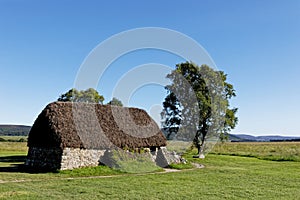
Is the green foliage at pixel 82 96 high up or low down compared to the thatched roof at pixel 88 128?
up

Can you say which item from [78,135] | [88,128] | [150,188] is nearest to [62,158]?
[78,135]

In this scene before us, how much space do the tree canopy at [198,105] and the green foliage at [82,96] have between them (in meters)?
10.3

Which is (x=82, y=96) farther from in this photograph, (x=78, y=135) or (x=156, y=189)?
(x=156, y=189)

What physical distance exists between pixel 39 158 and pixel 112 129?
204 inches

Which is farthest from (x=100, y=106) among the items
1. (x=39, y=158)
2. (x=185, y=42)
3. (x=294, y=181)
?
(x=294, y=181)

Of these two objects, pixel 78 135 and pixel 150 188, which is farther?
pixel 78 135

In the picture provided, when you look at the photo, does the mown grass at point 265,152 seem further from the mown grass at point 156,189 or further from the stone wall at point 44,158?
the stone wall at point 44,158

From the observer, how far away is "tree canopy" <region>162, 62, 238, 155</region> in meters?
30.7

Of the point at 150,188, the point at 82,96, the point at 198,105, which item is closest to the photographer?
the point at 150,188

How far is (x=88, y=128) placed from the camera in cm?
2030

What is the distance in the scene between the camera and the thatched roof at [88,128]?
19166 millimetres

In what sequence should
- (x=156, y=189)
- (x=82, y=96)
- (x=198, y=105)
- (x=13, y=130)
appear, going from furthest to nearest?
(x=13, y=130) < (x=82, y=96) < (x=198, y=105) < (x=156, y=189)

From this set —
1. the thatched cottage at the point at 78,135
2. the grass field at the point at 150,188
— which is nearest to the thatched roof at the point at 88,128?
the thatched cottage at the point at 78,135

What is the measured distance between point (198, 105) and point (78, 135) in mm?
14740
